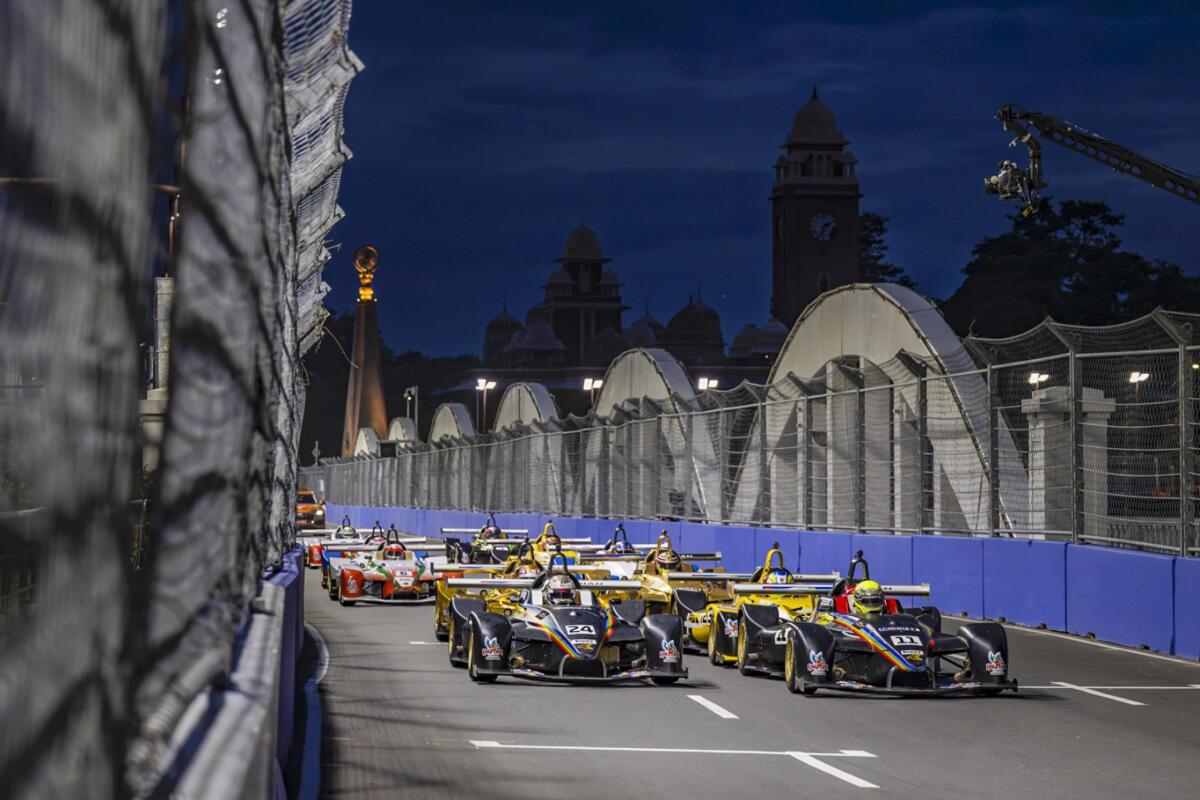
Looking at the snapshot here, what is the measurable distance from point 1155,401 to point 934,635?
529cm

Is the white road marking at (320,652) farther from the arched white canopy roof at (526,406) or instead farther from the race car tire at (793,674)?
the arched white canopy roof at (526,406)

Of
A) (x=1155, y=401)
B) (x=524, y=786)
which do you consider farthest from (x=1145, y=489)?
(x=524, y=786)

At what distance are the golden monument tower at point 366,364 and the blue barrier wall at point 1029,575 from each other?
73.7 meters

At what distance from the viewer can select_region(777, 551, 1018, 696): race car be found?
1276 cm

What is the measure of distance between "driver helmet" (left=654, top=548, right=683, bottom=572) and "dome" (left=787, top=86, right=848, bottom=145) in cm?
11847

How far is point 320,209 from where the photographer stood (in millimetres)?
12273

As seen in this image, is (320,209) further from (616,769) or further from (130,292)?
(130,292)

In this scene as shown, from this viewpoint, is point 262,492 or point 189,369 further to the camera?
point 262,492

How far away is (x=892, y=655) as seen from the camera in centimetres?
1283

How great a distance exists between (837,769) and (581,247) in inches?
6859

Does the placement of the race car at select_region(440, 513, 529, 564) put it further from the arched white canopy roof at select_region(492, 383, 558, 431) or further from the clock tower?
the clock tower

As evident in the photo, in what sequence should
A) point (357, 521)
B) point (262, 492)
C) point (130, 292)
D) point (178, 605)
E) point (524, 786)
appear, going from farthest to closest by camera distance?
point (357, 521) < point (524, 786) < point (262, 492) < point (178, 605) < point (130, 292)

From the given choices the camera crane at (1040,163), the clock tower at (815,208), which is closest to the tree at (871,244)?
the clock tower at (815,208)

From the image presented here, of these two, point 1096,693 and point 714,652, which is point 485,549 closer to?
point 714,652
